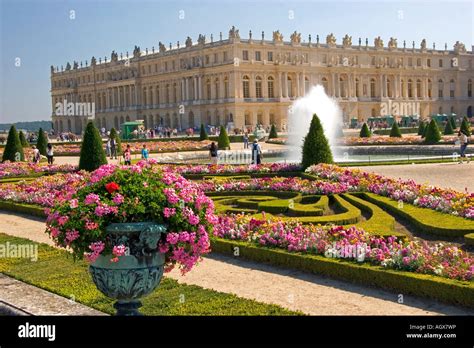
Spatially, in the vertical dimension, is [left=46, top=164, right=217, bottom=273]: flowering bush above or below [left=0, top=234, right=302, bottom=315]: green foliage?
above

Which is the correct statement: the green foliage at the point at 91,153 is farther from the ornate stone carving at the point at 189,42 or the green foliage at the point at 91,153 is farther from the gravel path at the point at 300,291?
Answer: the ornate stone carving at the point at 189,42

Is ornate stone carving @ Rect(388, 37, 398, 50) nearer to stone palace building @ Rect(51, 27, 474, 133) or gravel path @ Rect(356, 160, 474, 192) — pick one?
stone palace building @ Rect(51, 27, 474, 133)

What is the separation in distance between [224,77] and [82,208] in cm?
6084

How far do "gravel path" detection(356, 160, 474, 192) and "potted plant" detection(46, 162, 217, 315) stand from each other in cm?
1020

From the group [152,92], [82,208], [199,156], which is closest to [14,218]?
[82,208]

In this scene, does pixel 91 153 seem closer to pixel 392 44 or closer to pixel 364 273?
pixel 364 273

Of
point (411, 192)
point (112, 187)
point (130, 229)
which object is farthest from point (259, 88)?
point (130, 229)

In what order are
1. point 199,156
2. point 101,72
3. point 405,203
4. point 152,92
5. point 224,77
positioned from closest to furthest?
point 405,203 → point 199,156 → point 224,77 → point 152,92 → point 101,72

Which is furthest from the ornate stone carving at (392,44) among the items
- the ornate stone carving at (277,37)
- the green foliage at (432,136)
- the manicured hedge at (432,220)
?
the manicured hedge at (432,220)

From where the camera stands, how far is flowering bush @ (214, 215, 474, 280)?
7.55 m

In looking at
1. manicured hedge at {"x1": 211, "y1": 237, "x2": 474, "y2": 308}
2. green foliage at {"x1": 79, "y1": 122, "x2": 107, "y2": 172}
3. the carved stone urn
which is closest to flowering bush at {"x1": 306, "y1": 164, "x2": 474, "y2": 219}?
manicured hedge at {"x1": 211, "y1": 237, "x2": 474, "y2": 308}

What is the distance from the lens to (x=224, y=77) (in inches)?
2589

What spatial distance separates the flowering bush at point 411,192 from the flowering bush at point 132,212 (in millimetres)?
5982
